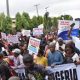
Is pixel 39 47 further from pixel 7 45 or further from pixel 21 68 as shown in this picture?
pixel 7 45

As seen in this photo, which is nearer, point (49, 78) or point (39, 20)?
point (49, 78)

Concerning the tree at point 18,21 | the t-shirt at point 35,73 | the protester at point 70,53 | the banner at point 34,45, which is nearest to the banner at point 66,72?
the protester at point 70,53

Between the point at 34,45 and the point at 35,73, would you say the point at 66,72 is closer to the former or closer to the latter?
the point at 35,73

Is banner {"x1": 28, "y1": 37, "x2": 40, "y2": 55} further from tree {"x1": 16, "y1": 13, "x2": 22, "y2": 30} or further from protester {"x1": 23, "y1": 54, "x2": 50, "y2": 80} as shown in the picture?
tree {"x1": 16, "y1": 13, "x2": 22, "y2": 30}

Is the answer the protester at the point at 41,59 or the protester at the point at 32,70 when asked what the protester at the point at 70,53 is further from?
the protester at the point at 32,70

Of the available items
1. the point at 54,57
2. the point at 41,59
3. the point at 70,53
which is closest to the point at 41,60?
the point at 41,59

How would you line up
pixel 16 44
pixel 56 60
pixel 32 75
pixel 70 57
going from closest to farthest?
pixel 32 75
pixel 70 57
pixel 56 60
pixel 16 44

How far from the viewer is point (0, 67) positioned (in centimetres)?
832

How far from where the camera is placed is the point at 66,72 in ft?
32.0

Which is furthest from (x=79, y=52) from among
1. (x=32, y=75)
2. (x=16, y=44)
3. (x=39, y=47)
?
(x=16, y=44)

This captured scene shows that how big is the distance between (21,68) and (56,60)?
1746 mm

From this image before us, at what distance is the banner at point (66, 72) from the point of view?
9609 mm

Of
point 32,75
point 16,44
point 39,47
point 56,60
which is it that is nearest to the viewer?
point 32,75

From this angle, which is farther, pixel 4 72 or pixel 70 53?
pixel 70 53
